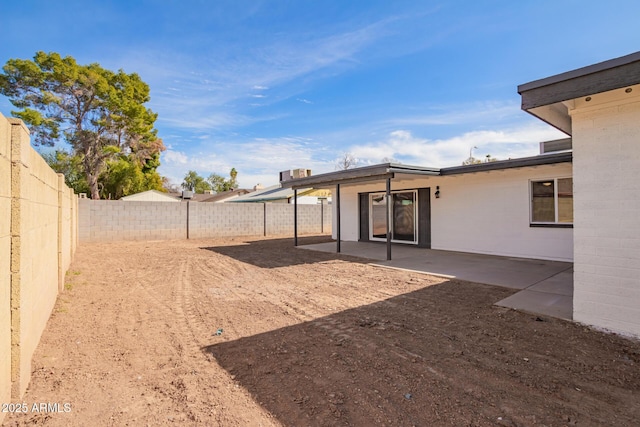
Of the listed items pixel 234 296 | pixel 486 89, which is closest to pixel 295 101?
pixel 486 89

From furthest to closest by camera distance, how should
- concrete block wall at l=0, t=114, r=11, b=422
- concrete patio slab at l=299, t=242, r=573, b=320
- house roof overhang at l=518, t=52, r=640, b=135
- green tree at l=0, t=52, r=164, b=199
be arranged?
green tree at l=0, t=52, r=164, b=199, concrete patio slab at l=299, t=242, r=573, b=320, house roof overhang at l=518, t=52, r=640, b=135, concrete block wall at l=0, t=114, r=11, b=422

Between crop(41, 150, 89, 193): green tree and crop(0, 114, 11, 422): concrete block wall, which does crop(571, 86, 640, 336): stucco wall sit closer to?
crop(0, 114, 11, 422): concrete block wall

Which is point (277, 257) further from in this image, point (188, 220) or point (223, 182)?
point (223, 182)

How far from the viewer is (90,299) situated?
5.27 meters

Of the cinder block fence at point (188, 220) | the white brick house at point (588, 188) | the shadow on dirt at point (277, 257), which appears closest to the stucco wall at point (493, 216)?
the white brick house at point (588, 188)

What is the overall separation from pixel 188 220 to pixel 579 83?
15087 millimetres

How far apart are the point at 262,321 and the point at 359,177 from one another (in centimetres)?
614

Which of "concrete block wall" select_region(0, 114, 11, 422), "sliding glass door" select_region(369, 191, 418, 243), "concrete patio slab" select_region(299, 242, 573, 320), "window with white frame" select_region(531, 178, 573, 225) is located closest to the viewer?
"concrete block wall" select_region(0, 114, 11, 422)

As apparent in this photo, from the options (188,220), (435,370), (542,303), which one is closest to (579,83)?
(542,303)

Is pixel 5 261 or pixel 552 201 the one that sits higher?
pixel 552 201

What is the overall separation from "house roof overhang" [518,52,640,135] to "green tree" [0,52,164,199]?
87.3ft

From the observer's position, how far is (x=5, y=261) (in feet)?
6.78

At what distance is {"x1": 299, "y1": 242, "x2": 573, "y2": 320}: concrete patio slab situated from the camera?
185 inches

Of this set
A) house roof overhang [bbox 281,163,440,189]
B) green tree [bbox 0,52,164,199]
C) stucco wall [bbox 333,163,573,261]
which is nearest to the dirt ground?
house roof overhang [bbox 281,163,440,189]
